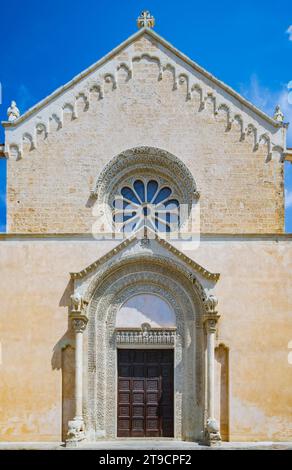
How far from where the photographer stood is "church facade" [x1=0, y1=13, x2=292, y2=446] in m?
18.2

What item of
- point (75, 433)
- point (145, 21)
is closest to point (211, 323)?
point (75, 433)

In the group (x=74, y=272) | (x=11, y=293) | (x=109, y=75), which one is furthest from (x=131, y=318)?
(x=109, y=75)

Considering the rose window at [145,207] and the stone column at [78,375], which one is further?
the rose window at [145,207]

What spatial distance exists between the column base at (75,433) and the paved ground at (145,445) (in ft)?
0.52

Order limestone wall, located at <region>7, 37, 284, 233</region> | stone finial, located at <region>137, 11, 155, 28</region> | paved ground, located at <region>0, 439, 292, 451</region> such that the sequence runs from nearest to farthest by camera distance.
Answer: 1. paved ground, located at <region>0, 439, 292, 451</region>
2. limestone wall, located at <region>7, 37, 284, 233</region>
3. stone finial, located at <region>137, 11, 155, 28</region>

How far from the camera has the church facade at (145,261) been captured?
59.9 ft

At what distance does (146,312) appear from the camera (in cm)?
1895

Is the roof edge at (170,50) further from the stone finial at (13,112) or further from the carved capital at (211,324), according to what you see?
the carved capital at (211,324)

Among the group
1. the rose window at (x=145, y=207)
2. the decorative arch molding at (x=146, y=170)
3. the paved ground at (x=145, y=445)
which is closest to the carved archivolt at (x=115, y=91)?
the decorative arch molding at (x=146, y=170)

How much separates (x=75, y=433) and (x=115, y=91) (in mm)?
8868

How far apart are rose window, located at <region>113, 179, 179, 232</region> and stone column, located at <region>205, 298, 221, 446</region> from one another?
281 centimetres

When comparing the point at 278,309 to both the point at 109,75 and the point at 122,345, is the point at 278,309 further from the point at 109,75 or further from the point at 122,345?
the point at 109,75

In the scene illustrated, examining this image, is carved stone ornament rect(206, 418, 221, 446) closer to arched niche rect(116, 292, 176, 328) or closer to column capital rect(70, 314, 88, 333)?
arched niche rect(116, 292, 176, 328)

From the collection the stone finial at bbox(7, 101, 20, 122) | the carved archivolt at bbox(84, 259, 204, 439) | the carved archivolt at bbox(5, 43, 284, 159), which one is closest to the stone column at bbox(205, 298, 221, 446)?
the carved archivolt at bbox(84, 259, 204, 439)
